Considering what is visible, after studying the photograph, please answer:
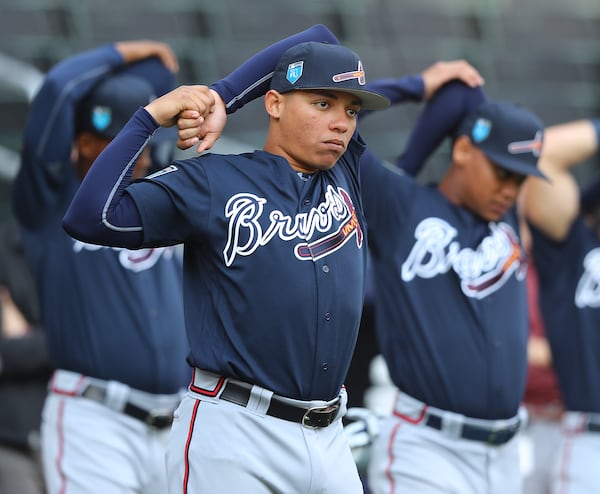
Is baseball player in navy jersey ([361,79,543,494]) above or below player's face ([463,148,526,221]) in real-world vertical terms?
below

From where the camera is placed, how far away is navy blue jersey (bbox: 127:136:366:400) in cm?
303

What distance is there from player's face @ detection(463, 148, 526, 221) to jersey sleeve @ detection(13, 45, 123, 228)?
60.8 inches

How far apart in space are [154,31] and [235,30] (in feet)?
2.35

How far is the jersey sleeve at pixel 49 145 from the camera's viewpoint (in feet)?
14.3

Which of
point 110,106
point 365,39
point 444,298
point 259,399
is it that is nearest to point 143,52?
point 110,106

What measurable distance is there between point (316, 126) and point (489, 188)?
4.42ft

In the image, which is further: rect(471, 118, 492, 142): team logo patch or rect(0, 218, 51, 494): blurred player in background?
rect(0, 218, 51, 494): blurred player in background

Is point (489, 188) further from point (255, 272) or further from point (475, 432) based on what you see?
point (255, 272)

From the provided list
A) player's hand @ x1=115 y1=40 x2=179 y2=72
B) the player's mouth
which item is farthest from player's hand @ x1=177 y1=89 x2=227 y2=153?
player's hand @ x1=115 y1=40 x2=179 y2=72

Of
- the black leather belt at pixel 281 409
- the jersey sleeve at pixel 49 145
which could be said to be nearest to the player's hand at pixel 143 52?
the jersey sleeve at pixel 49 145

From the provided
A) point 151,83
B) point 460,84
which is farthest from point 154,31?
point 460,84

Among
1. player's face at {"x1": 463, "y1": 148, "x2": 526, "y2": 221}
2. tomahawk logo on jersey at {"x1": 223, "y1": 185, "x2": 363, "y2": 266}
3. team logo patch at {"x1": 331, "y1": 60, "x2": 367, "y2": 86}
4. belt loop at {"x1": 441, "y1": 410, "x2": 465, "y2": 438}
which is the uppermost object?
team logo patch at {"x1": 331, "y1": 60, "x2": 367, "y2": 86}

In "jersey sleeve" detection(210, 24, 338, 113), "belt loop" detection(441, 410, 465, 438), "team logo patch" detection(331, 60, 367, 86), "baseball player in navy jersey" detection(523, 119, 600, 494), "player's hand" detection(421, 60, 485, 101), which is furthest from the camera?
"baseball player in navy jersey" detection(523, 119, 600, 494)

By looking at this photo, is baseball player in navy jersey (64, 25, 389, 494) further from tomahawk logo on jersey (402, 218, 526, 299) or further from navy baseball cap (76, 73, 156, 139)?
navy baseball cap (76, 73, 156, 139)
